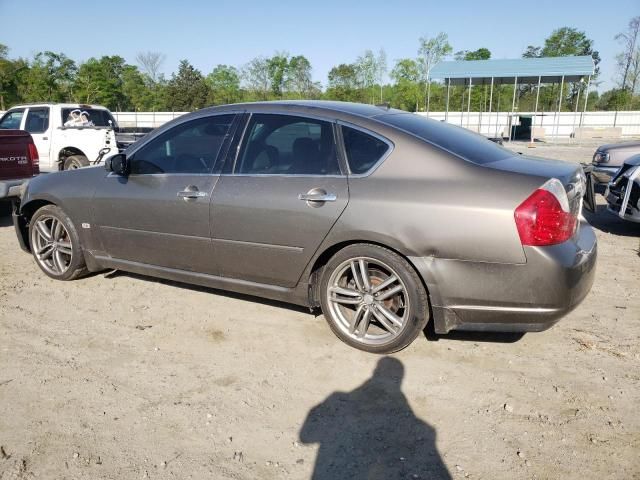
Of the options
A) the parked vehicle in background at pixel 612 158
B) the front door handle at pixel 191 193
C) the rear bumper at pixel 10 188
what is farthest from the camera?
the parked vehicle in background at pixel 612 158

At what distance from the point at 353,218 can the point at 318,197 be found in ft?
0.97

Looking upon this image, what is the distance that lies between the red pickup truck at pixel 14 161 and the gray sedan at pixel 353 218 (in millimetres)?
3605

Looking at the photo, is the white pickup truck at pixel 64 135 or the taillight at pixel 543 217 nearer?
the taillight at pixel 543 217

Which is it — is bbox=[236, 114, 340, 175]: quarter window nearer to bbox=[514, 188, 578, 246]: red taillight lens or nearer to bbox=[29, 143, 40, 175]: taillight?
bbox=[514, 188, 578, 246]: red taillight lens

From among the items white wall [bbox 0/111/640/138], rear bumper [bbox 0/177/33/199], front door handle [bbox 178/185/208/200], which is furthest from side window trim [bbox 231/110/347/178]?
white wall [bbox 0/111/640/138]

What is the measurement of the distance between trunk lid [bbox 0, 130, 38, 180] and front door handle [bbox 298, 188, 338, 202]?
19.7 feet

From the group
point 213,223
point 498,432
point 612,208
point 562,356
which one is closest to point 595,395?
point 562,356

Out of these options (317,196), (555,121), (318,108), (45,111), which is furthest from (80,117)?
→ (555,121)

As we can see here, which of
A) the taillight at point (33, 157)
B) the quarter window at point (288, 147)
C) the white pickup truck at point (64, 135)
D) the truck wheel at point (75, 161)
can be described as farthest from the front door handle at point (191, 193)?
the truck wheel at point (75, 161)

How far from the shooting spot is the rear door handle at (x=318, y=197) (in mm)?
3402

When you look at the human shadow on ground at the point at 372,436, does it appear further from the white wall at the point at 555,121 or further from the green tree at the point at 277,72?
the green tree at the point at 277,72

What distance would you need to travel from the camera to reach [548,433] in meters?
2.62

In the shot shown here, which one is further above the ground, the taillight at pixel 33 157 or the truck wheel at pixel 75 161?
the taillight at pixel 33 157

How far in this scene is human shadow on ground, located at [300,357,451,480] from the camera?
238 cm
